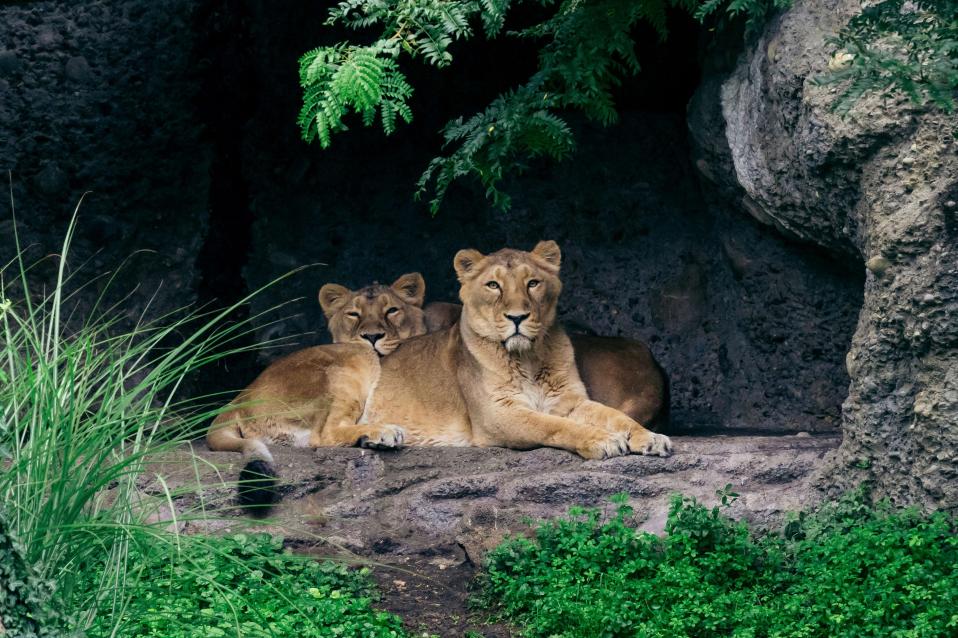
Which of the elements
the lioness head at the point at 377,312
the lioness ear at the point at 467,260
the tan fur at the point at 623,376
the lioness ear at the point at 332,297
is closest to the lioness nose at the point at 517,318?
the lioness ear at the point at 467,260

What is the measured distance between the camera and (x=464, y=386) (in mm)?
8250

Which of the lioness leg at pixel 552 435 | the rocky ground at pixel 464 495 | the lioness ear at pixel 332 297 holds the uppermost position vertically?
the lioness ear at pixel 332 297

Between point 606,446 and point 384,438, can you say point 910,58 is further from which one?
point 384,438

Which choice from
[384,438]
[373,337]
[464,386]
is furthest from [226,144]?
[384,438]

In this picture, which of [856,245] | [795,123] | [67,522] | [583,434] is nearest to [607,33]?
[795,123]

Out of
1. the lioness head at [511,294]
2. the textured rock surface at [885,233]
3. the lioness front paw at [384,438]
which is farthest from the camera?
the lioness head at [511,294]

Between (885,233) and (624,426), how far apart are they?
6.57 feet

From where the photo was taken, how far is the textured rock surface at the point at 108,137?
8297mm

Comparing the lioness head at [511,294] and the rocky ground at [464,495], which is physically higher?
the lioness head at [511,294]

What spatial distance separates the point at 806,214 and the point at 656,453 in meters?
1.66

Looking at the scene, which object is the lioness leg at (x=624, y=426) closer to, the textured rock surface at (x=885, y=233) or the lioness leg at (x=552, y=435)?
the lioness leg at (x=552, y=435)

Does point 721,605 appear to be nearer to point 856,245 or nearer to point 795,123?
point 856,245

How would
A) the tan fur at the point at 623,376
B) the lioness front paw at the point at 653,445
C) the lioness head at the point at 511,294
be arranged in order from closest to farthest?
the lioness front paw at the point at 653,445 < the lioness head at the point at 511,294 < the tan fur at the point at 623,376

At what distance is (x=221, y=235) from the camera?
9195mm
